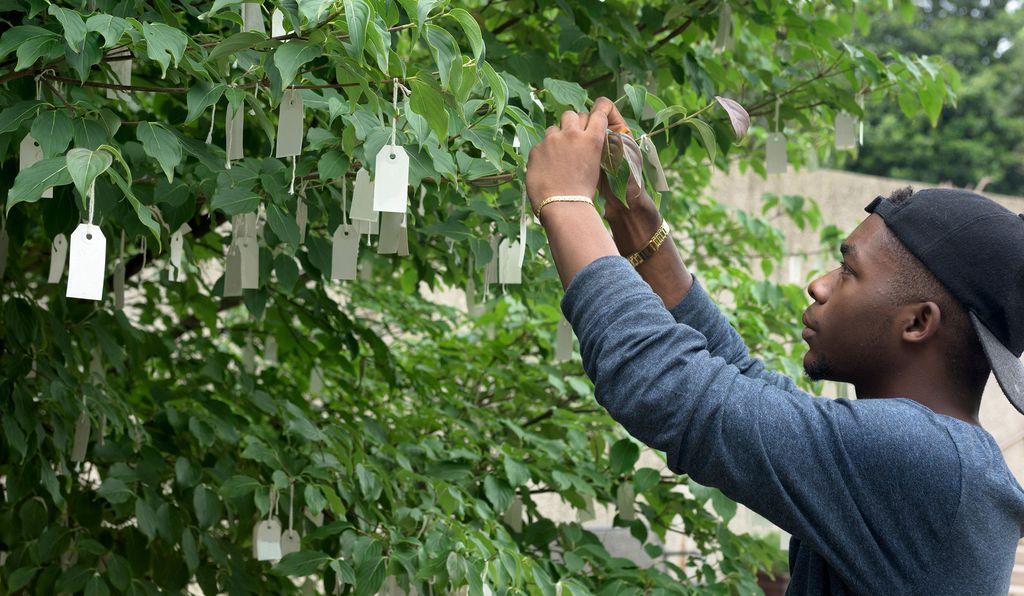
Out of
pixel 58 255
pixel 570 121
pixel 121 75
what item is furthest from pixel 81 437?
pixel 570 121

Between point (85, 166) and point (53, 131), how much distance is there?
0.87 ft

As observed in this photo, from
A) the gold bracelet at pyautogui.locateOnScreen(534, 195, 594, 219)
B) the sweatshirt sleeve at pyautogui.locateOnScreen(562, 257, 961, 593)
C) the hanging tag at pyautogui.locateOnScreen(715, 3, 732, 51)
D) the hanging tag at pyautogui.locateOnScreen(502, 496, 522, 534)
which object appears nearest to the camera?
the sweatshirt sleeve at pyautogui.locateOnScreen(562, 257, 961, 593)

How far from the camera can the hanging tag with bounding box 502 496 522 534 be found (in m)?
3.07

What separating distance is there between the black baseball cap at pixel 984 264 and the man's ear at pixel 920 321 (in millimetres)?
31

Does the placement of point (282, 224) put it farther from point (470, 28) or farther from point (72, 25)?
point (470, 28)

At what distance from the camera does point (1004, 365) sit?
129 cm

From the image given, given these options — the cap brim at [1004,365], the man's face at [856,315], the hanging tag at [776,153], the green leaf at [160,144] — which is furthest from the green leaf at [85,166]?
the hanging tag at [776,153]

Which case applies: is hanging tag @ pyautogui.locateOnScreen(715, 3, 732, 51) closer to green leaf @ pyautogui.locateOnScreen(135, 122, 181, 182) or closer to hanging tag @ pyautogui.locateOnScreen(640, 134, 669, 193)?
hanging tag @ pyautogui.locateOnScreen(640, 134, 669, 193)

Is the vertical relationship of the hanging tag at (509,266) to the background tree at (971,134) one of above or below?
below

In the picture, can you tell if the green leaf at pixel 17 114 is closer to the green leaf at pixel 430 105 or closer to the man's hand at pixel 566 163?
the green leaf at pixel 430 105

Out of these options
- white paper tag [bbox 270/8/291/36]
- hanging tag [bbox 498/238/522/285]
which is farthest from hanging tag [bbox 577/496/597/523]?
white paper tag [bbox 270/8/291/36]

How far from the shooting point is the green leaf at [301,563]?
233cm

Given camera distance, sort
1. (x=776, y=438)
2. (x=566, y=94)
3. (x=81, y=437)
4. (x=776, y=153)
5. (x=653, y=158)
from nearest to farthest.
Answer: (x=776, y=438) < (x=653, y=158) < (x=566, y=94) < (x=81, y=437) < (x=776, y=153)

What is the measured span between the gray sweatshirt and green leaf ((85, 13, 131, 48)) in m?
0.71
